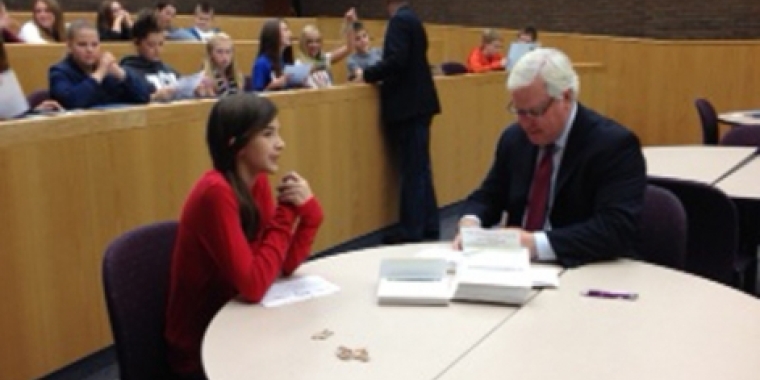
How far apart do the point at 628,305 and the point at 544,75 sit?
2.38ft

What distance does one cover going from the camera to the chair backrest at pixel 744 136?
4.41 m

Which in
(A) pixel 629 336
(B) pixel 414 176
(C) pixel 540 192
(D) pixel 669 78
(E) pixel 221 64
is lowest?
(B) pixel 414 176

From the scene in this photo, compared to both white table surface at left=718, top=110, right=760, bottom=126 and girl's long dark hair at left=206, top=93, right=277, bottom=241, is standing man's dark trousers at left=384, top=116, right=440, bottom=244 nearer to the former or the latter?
white table surface at left=718, top=110, right=760, bottom=126

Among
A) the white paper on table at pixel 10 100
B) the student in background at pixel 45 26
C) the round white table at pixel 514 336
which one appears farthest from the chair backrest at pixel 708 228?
the student in background at pixel 45 26

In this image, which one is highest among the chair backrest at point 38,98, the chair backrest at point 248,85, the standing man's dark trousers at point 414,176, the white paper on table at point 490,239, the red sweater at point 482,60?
the chair backrest at point 38,98

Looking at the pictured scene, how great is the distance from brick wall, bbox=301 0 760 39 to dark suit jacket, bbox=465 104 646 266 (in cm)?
713

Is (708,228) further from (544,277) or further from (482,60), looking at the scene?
(482,60)

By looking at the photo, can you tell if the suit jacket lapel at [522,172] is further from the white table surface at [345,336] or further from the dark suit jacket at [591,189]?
the white table surface at [345,336]

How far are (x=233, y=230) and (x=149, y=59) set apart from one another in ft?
10.2

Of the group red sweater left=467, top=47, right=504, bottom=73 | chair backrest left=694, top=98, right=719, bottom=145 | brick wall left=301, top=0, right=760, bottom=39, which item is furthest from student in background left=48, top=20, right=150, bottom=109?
brick wall left=301, top=0, right=760, bottom=39

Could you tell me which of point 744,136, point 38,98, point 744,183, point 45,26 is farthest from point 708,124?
point 45,26

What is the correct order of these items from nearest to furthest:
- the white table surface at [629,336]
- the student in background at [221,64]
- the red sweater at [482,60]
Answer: the white table surface at [629,336]
the student in background at [221,64]
the red sweater at [482,60]

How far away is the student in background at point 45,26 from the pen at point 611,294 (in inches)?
196

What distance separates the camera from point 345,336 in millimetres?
1755
